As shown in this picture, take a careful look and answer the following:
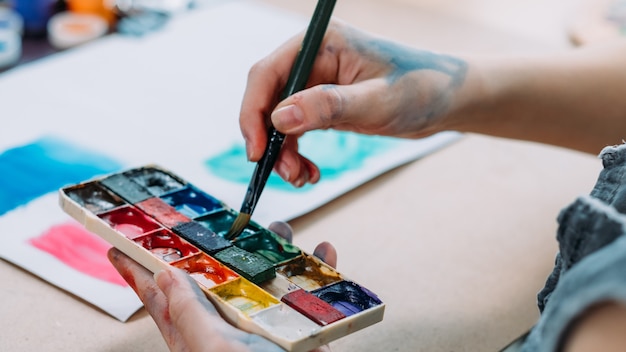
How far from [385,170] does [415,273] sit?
0.64ft

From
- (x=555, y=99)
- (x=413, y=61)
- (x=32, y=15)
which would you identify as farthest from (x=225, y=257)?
(x=32, y=15)

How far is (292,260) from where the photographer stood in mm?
662

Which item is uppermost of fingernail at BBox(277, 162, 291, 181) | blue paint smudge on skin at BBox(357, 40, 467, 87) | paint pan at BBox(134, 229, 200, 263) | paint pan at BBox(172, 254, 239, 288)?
blue paint smudge on skin at BBox(357, 40, 467, 87)

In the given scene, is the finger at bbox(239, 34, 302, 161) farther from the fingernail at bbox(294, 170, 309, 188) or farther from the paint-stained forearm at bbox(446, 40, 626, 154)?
the paint-stained forearm at bbox(446, 40, 626, 154)

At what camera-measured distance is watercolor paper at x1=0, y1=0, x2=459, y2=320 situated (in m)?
0.79

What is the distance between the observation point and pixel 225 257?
64 centimetres

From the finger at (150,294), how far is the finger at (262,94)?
0.56 feet

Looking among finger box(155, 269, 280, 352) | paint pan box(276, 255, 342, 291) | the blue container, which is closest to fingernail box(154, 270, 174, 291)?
finger box(155, 269, 280, 352)

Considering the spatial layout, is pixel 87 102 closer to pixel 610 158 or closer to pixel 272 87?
pixel 272 87

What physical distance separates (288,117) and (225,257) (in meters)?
0.15

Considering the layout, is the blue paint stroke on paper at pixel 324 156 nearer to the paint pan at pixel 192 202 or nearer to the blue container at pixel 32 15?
the paint pan at pixel 192 202

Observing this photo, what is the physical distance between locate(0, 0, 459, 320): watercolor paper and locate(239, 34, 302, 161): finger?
9 centimetres

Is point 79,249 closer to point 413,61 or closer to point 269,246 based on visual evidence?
point 269,246

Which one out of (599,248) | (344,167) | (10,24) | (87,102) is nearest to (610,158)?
(599,248)
